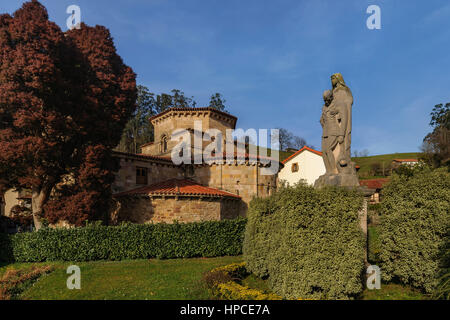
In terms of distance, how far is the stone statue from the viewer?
26.8 feet

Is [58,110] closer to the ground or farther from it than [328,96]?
farther from it

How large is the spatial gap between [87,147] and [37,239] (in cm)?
564

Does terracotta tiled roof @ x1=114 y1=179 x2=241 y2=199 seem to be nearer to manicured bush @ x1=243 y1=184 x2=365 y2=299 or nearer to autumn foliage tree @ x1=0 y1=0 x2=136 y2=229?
autumn foliage tree @ x1=0 y1=0 x2=136 y2=229

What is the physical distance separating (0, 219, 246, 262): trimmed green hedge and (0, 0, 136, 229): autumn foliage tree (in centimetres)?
128

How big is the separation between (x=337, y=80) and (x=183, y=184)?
46.7 ft

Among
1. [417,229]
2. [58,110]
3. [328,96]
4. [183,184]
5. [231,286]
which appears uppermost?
[58,110]

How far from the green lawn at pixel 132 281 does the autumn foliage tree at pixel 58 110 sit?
168 inches

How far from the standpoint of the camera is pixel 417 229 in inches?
285

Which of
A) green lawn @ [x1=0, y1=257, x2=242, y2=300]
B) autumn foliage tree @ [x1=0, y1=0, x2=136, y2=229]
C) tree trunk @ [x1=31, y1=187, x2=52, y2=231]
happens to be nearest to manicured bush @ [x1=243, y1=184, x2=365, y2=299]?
green lawn @ [x1=0, y1=257, x2=242, y2=300]

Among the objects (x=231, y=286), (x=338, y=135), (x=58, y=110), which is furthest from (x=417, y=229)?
(x=58, y=110)

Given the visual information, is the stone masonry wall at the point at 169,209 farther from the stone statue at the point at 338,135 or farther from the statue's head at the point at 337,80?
the statue's head at the point at 337,80

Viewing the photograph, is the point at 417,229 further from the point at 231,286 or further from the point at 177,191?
the point at 177,191
